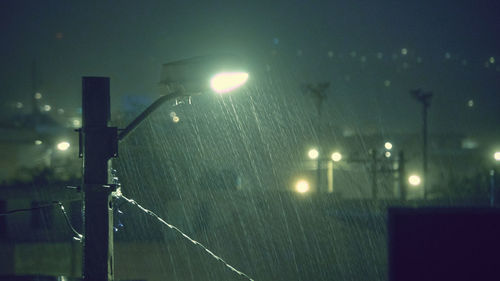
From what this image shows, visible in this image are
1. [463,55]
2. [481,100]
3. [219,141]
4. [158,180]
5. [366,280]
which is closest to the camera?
[366,280]

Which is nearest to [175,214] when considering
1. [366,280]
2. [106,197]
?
[366,280]

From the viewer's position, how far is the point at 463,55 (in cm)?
6831

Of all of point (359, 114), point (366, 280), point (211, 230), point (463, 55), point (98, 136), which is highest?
point (463, 55)

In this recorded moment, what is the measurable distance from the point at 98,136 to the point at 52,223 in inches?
588

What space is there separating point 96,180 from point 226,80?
1298mm

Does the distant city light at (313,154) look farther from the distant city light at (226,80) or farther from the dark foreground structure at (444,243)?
the dark foreground structure at (444,243)

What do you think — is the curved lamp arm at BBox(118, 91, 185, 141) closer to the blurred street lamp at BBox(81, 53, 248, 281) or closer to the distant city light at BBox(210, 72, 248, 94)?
the blurred street lamp at BBox(81, 53, 248, 281)

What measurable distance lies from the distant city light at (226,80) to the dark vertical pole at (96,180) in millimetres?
858

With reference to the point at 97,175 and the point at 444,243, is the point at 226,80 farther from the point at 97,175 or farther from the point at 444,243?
the point at 444,243

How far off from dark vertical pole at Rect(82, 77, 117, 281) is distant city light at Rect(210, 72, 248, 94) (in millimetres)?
858

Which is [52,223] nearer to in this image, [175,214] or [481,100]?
[175,214]

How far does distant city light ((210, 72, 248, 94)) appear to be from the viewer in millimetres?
3944

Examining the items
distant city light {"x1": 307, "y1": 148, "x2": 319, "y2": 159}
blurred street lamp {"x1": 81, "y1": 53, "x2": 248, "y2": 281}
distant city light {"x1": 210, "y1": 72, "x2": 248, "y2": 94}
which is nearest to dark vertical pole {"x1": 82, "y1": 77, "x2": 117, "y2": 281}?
blurred street lamp {"x1": 81, "y1": 53, "x2": 248, "y2": 281}

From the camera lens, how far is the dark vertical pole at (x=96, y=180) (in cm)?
376
